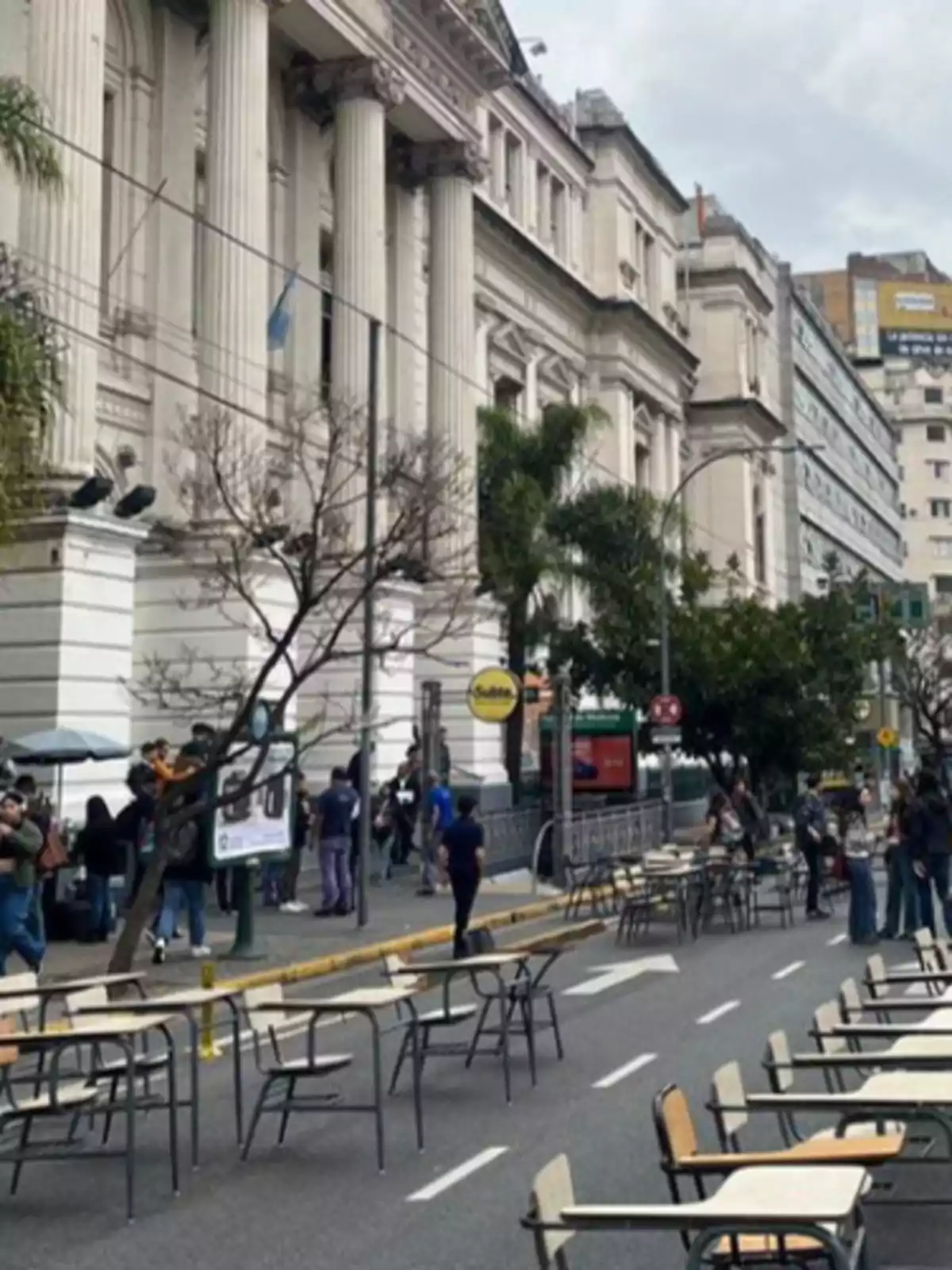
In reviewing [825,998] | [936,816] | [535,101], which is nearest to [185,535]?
[936,816]

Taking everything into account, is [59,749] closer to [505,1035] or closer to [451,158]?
[505,1035]

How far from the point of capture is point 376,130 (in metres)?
30.4

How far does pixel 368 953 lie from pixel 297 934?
5.46ft

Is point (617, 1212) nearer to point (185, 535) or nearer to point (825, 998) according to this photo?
point (825, 998)

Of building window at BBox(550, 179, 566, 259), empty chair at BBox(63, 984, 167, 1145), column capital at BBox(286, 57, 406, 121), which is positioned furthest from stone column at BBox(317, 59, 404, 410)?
empty chair at BBox(63, 984, 167, 1145)

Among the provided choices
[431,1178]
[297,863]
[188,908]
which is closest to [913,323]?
[297,863]

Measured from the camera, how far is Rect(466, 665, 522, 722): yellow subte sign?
75.2ft

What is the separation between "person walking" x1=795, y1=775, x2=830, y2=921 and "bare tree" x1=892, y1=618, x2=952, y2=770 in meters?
17.6

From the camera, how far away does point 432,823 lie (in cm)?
2427

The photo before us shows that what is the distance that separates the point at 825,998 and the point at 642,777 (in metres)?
32.5

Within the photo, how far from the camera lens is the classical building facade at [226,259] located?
835 inches

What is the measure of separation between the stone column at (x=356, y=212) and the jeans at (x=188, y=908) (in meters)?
14.0

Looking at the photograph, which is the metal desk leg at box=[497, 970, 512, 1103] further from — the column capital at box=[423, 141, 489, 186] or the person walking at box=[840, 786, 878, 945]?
the column capital at box=[423, 141, 489, 186]

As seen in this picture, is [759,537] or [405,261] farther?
[759,537]
